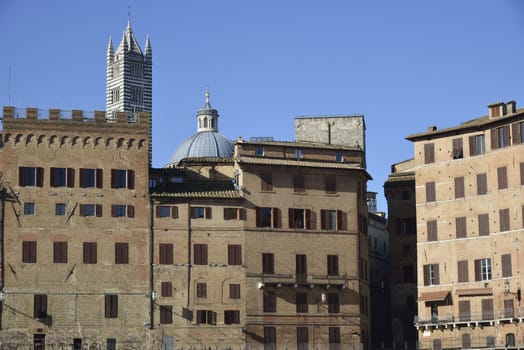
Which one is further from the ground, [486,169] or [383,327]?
[486,169]

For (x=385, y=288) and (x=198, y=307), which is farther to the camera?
(x=385, y=288)

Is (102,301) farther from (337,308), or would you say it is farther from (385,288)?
(385,288)

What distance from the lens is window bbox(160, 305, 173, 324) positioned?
96438 mm

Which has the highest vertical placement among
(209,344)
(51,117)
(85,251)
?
(51,117)

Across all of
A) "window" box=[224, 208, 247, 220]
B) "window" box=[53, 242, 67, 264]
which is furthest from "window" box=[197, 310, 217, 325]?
"window" box=[53, 242, 67, 264]

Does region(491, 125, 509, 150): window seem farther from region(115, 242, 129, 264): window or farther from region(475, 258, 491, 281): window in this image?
region(115, 242, 129, 264): window

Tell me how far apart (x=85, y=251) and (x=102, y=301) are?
3.77 m

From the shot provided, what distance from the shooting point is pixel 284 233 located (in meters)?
100

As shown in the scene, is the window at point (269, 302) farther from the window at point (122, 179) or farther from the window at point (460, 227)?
the window at point (460, 227)

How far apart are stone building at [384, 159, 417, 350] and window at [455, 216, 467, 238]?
39.4 feet

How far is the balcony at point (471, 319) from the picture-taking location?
9412cm

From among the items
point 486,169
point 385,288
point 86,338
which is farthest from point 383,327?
point 86,338

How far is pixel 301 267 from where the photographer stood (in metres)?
100

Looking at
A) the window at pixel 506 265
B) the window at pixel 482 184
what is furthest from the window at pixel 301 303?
the window at pixel 482 184
